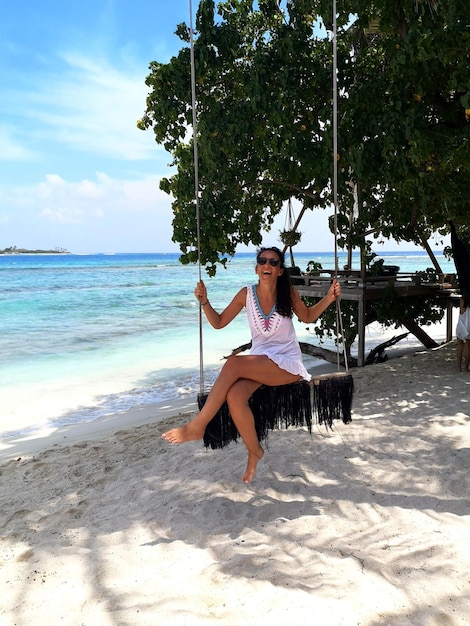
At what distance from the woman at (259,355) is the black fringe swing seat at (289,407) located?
60 mm

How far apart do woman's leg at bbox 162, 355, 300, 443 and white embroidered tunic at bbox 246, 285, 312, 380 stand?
79 millimetres

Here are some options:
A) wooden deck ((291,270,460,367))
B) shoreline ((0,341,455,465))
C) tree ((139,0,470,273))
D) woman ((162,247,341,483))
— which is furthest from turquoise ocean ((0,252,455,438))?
woman ((162,247,341,483))

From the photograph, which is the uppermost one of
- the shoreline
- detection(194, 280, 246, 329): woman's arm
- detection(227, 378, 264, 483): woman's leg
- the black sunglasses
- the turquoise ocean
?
the black sunglasses

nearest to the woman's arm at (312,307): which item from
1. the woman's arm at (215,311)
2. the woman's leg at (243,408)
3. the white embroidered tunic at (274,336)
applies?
the white embroidered tunic at (274,336)

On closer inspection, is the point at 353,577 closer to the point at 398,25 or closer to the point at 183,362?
the point at 398,25

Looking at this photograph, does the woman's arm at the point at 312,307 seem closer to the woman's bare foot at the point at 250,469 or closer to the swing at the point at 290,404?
the swing at the point at 290,404

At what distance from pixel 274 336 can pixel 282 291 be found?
0.26 meters

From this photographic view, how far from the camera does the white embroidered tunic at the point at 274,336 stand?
9.41 ft

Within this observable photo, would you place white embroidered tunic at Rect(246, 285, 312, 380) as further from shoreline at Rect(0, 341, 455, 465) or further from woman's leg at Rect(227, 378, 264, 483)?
shoreline at Rect(0, 341, 455, 465)

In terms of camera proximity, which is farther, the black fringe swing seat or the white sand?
the black fringe swing seat

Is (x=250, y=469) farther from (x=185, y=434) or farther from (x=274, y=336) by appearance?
(x=274, y=336)

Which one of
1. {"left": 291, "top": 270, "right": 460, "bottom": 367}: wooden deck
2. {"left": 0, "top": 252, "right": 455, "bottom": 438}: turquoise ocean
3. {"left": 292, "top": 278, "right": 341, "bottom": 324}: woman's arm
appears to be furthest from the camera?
{"left": 291, "top": 270, "right": 460, "bottom": 367}: wooden deck

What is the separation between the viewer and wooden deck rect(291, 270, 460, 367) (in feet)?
25.6

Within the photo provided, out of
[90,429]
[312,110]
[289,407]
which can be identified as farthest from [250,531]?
[312,110]
